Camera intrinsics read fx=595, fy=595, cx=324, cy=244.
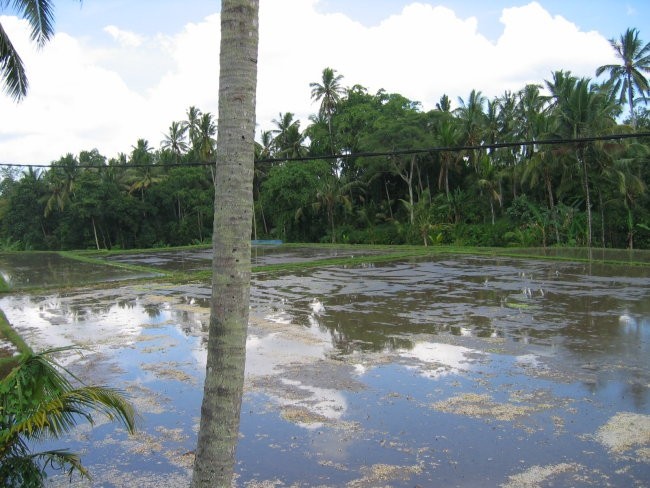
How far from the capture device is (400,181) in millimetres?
40125

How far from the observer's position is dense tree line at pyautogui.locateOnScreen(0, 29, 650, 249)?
86.9 ft

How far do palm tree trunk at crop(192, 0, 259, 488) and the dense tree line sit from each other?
55.3ft

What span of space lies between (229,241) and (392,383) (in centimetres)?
476

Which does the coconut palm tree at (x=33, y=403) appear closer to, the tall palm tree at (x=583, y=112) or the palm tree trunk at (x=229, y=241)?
the palm tree trunk at (x=229, y=241)

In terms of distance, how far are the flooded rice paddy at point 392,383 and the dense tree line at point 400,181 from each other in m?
9.44

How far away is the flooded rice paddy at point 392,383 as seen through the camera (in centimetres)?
506

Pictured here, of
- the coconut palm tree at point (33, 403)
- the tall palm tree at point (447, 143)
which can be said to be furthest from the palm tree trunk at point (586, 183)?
the coconut palm tree at point (33, 403)

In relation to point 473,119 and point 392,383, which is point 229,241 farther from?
point 473,119

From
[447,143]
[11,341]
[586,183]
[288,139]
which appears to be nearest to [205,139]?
[288,139]

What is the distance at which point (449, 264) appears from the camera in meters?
21.1

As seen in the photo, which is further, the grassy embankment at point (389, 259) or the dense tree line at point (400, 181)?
the dense tree line at point (400, 181)

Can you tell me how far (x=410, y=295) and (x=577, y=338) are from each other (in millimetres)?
5241

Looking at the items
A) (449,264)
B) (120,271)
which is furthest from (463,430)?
(120,271)

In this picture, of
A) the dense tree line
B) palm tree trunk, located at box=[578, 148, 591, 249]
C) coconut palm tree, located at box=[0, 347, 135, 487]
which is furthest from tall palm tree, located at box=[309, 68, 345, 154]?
coconut palm tree, located at box=[0, 347, 135, 487]
